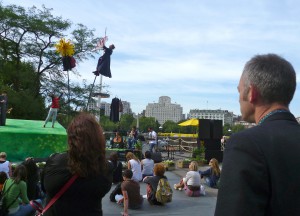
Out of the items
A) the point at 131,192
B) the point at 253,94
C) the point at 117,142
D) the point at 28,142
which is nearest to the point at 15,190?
the point at 131,192

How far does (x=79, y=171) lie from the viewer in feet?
9.16

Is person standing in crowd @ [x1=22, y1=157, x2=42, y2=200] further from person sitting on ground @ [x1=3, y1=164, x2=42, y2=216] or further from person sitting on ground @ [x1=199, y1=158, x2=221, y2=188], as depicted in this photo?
person sitting on ground @ [x1=199, y1=158, x2=221, y2=188]

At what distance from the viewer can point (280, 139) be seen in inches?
63.7

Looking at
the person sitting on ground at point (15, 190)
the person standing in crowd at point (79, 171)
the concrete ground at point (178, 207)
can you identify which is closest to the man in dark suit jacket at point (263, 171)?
the person standing in crowd at point (79, 171)

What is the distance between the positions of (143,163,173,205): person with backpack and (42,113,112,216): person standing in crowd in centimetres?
694

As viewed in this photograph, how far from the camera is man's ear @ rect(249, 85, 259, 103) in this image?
180 centimetres

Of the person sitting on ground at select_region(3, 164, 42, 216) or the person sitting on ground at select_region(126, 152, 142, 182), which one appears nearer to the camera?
the person sitting on ground at select_region(3, 164, 42, 216)

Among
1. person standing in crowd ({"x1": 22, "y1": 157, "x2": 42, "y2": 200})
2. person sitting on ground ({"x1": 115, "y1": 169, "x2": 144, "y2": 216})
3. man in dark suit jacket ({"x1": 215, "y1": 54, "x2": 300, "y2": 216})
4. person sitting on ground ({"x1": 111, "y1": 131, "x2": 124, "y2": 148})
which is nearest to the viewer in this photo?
man in dark suit jacket ({"x1": 215, "y1": 54, "x2": 300, "y2": 216})

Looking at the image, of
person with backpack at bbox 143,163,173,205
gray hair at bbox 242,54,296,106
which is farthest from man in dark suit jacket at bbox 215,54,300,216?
person with backpack at bbox 143,163,173,205

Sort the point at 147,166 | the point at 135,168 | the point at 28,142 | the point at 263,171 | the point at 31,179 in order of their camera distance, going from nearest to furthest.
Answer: the point at 263,171 < the point at 31,179 < the point at 135,168 < the point at 147,166 < the point at 28,142

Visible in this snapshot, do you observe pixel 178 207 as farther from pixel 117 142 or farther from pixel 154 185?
pixel 117 142

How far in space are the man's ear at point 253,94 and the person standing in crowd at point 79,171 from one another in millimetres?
1365

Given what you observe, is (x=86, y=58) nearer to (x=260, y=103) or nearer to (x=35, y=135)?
(x=35, y=135)

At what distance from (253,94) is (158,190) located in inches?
322
